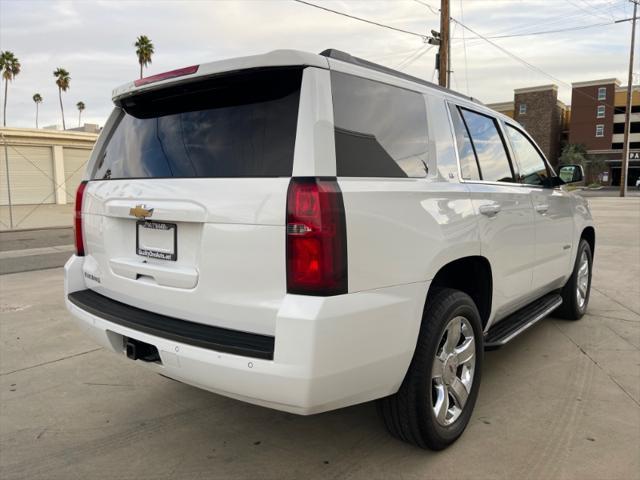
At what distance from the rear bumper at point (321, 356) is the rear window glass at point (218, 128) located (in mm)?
643

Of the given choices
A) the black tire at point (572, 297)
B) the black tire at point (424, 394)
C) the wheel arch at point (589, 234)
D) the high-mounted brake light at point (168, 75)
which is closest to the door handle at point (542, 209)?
the black tire at point (572, 297)

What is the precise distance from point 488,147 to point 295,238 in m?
2.12

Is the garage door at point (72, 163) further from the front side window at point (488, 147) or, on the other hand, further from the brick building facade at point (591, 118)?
the brick building facade at point (591, 118)

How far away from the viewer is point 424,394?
2574mm

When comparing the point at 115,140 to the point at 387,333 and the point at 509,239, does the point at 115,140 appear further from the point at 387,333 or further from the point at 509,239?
the point at 509,239

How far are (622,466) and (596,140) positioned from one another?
7281cm

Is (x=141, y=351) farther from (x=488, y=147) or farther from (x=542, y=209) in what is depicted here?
(x=542, y=209)

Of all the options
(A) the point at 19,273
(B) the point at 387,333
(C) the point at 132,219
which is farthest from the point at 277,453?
(A) the point at 19,273

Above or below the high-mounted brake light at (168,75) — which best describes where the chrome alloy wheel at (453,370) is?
below

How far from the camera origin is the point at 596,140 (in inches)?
2586

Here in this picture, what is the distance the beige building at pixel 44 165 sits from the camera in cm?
2756

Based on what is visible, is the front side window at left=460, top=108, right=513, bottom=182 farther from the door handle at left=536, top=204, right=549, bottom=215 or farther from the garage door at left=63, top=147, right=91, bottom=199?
the garage door at left=63, top=147, right=91, bottom=199

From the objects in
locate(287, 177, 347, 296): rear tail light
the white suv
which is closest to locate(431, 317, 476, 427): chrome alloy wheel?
the white suv

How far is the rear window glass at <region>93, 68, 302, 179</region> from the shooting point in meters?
2.26
